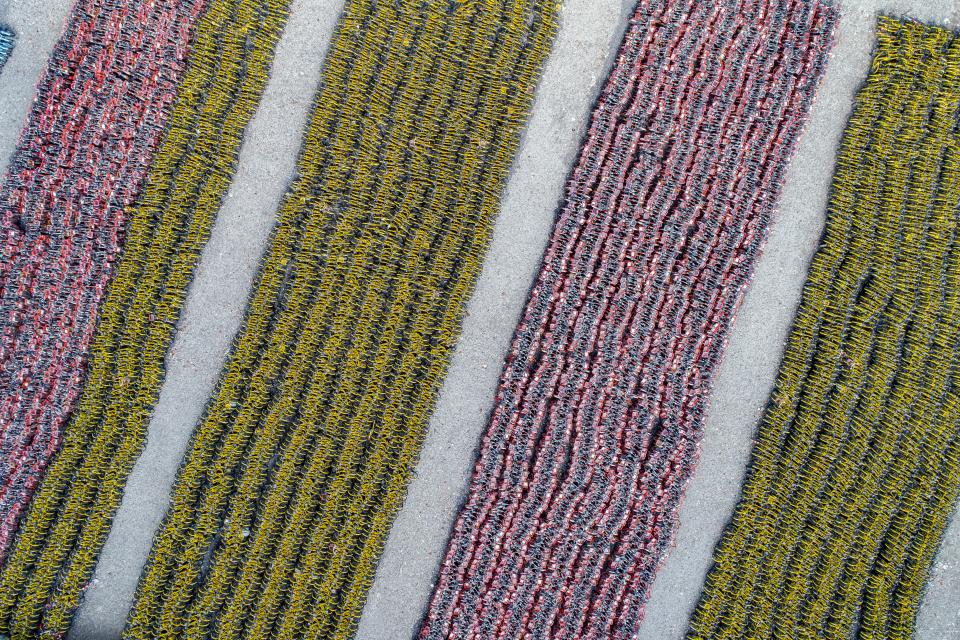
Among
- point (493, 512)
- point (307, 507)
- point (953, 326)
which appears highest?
point (953, 326)

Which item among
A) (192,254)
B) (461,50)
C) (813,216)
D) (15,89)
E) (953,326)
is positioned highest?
(461,50)

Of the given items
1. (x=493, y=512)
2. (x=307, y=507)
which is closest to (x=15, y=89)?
(x=307, y=507)

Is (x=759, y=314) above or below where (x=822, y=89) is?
below

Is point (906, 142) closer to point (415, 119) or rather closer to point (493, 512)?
point (415, 119)

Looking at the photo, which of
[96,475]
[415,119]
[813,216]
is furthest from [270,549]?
[813,216]

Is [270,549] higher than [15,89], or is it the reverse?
[15,89]

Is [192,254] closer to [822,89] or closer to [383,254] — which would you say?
→ [383,254]
